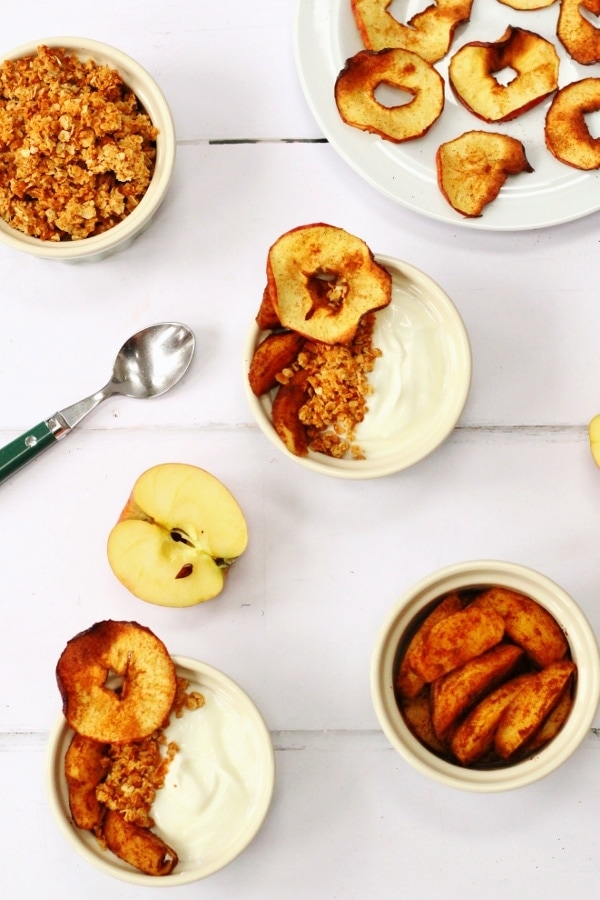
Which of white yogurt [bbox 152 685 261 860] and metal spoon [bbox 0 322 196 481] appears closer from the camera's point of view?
white yogurt [bbox 152 685 261 860]

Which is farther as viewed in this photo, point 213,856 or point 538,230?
point 538,230

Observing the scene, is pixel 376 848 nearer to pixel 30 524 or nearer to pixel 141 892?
pixel 141 892

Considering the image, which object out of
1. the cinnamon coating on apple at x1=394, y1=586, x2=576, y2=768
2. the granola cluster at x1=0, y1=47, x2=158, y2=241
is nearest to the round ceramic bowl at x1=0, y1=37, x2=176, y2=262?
the granola cluster at x1=0, y1=47, x2=158, y2=241

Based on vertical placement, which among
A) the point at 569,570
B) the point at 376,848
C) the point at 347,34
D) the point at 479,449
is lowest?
the point at 376,848

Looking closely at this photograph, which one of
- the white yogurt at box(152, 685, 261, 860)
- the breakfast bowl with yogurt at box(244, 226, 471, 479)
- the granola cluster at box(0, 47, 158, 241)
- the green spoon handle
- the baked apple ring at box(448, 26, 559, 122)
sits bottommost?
the white yogurt at box(152, 685, 261, 860)

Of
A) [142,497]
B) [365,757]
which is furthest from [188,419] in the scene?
[365,757]

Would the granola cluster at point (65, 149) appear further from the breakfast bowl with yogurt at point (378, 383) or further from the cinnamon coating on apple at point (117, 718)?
the cinnamon coating on apple at point (117, 718)

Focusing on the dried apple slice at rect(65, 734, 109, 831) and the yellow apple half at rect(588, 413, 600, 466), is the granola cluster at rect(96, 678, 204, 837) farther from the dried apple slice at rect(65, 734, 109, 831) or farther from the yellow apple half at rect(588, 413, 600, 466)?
the yellow apple half at rect(588, 413, 600, 466)

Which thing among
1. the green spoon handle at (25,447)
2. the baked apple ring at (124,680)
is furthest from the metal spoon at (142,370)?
the baked apple ring at (124,680)
